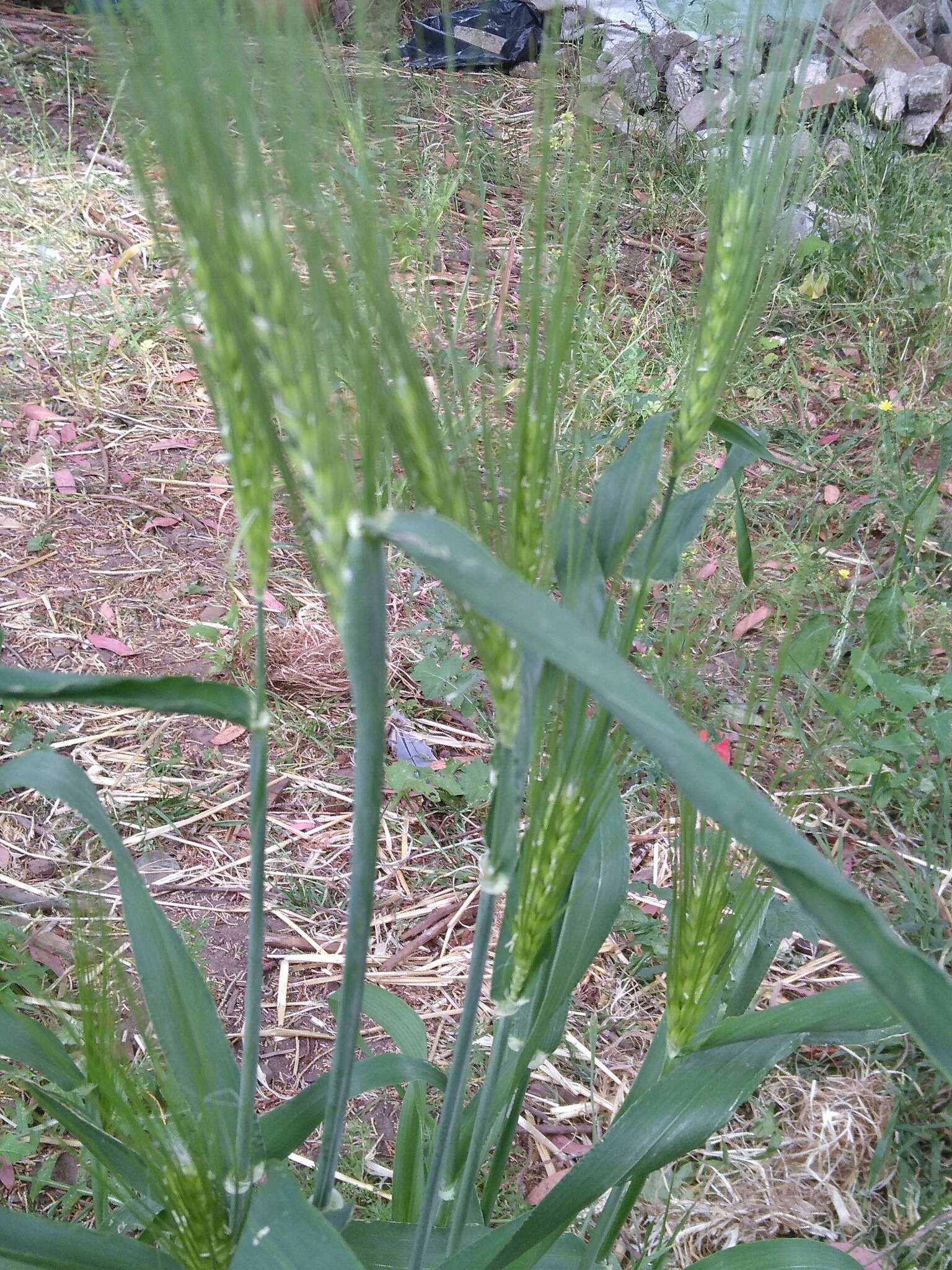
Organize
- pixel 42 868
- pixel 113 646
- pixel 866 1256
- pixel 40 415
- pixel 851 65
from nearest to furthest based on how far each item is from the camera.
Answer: pixel 866 1256 < pixel 42 868 < pixel 113 646 < pixel 40 415 < pixel 851 65

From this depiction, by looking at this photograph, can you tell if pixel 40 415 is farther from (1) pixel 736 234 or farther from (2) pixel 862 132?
(2) pixel 862 132

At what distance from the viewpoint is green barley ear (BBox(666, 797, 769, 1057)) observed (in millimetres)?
619

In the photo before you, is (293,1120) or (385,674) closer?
(385,674)

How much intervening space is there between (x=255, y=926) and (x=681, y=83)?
11.2ft

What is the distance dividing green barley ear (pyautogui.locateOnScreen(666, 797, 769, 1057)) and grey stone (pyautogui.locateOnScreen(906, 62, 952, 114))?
3174 millimetres

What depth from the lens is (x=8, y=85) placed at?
3.14 m

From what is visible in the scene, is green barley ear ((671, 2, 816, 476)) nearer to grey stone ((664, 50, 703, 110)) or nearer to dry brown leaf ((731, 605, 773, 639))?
dry brown leaf ((731, 605, 773, 639))

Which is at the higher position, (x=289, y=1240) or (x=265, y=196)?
(x=265, y=196)

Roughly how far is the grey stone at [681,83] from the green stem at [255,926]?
10.7 ft

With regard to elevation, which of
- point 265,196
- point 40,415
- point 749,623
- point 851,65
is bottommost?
point 749,623

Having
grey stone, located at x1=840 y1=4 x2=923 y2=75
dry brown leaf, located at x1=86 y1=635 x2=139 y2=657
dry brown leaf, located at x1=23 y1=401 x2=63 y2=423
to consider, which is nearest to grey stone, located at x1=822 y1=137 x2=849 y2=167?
grey stone, located at x1=840 y1=4 x2=923 y2=75

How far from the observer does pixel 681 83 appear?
3236 millimetres

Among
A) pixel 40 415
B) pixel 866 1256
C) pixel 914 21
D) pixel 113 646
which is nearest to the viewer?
pixel 866 1256

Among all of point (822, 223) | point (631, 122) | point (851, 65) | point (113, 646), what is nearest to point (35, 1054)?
point (113, 646)
